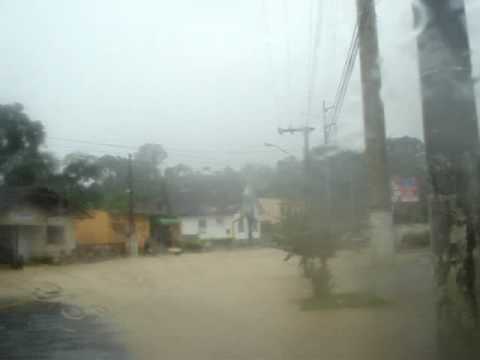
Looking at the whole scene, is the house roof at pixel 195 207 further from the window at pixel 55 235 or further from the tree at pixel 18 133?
the tree at pixel 18 133

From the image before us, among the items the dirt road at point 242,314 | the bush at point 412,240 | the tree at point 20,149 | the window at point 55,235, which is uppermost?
the tree at point 20,149

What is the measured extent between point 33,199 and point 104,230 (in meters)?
5.88

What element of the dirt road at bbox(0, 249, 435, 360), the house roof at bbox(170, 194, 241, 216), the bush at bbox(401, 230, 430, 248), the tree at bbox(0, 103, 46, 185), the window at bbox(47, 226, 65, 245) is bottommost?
the dirt road at bbox(0, 249, 435, 360)

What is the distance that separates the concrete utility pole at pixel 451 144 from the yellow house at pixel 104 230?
25.3m

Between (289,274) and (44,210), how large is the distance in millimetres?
13617

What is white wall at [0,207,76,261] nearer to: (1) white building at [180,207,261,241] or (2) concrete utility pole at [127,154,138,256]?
(2) concrete utility pole at [127,154,138,256]

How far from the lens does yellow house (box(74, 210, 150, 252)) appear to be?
96.7ft

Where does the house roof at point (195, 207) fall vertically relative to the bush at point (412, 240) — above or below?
above

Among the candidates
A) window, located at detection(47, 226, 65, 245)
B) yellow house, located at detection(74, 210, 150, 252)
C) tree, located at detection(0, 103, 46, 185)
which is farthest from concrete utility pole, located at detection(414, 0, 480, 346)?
yellow house, located at detection(74, 210, 150, 252)

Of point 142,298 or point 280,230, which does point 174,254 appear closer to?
point 142,298

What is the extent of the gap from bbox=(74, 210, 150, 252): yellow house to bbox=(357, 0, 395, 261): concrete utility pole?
19429 mm

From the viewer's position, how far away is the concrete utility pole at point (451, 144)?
493cm

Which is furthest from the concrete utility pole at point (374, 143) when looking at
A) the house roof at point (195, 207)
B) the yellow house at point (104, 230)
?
the yellow house at point (104, 230)

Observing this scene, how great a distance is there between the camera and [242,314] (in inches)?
412
